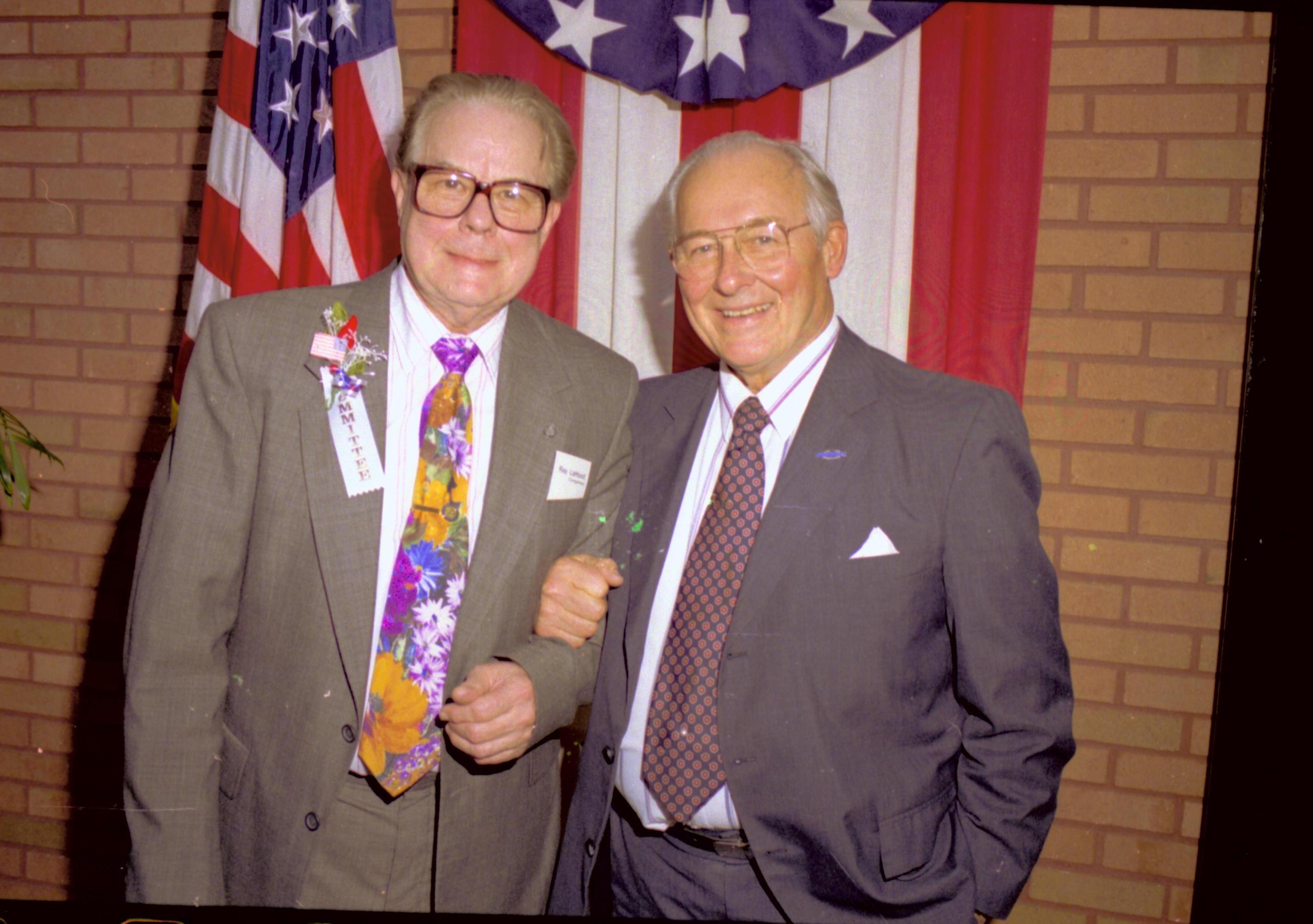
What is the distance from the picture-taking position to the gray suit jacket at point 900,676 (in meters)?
1.45

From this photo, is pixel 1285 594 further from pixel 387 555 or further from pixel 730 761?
pixel 387 555

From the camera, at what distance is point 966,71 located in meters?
2.08

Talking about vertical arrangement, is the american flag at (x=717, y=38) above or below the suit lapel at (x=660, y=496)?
above

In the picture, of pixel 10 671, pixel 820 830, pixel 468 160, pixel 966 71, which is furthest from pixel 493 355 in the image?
pixel 10 671

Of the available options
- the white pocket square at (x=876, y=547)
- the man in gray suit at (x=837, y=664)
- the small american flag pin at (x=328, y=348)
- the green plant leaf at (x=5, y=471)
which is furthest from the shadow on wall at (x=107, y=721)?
the white pocket square at (x=876, y=547)

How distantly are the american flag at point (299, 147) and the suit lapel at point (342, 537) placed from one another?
2.99ft

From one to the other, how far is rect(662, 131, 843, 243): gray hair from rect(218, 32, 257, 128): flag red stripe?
4.62 feet

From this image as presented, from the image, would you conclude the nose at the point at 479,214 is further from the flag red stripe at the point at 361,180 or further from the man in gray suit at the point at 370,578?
the flag red stripe at the point at 361,180

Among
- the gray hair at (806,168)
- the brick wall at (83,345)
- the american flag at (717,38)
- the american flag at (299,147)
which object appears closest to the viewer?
the gray hair at (806,168)

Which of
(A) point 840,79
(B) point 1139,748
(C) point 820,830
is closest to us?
(C) point 820,830

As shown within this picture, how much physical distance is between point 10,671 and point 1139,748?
12.2 feet

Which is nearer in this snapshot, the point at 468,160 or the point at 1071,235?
the point at 468,160

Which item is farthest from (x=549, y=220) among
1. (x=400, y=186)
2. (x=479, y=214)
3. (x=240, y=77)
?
(x=240, y=77)

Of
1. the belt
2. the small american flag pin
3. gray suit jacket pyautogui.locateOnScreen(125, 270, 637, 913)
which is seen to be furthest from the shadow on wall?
the belt
